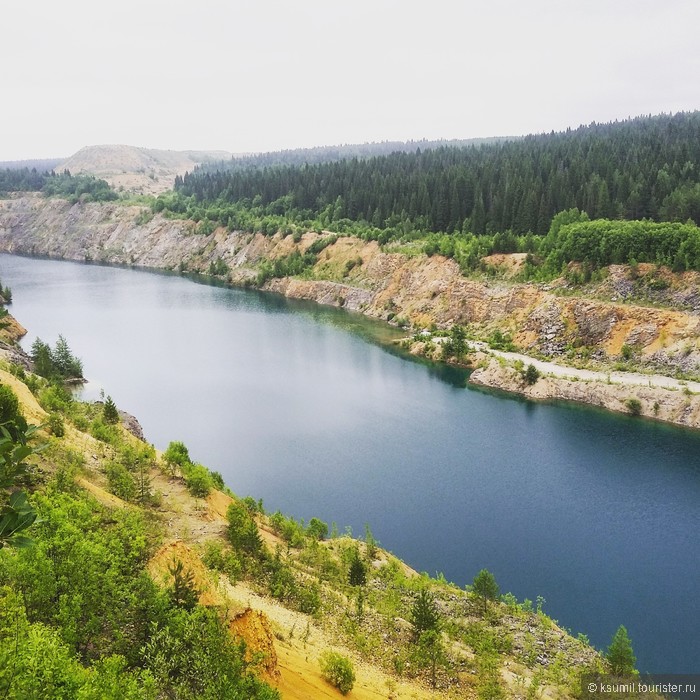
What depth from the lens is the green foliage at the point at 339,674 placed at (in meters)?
15.1

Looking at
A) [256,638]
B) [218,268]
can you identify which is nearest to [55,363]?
[256,638]

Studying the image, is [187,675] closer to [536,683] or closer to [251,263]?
[536,683]

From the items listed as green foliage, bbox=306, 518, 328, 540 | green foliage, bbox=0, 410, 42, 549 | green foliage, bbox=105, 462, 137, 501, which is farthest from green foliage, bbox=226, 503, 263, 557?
green foliage, bbox=0, 410, 42, 549

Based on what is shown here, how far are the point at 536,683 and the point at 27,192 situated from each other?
650 ft

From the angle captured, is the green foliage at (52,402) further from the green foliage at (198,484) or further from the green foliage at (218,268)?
the green foliage at (218,268)

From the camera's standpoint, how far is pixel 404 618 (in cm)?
2089

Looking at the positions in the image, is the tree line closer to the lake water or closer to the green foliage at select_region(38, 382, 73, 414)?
the lake water

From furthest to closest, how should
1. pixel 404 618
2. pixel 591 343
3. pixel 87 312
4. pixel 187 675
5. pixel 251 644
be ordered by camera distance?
1. pixel 87 312
2. pixel 591 343
3. pixel 404 618
4. pixel 251 644
5. pixel 187 675

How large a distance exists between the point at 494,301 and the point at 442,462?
34821mm

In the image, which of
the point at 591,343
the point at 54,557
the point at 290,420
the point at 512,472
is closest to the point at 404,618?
the point at 54,557

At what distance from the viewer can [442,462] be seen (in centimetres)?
4047

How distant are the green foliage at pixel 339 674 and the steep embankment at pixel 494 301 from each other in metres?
40.7

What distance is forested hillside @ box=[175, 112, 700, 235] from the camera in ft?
241

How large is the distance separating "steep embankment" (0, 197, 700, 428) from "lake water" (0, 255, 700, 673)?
3.04 meters
